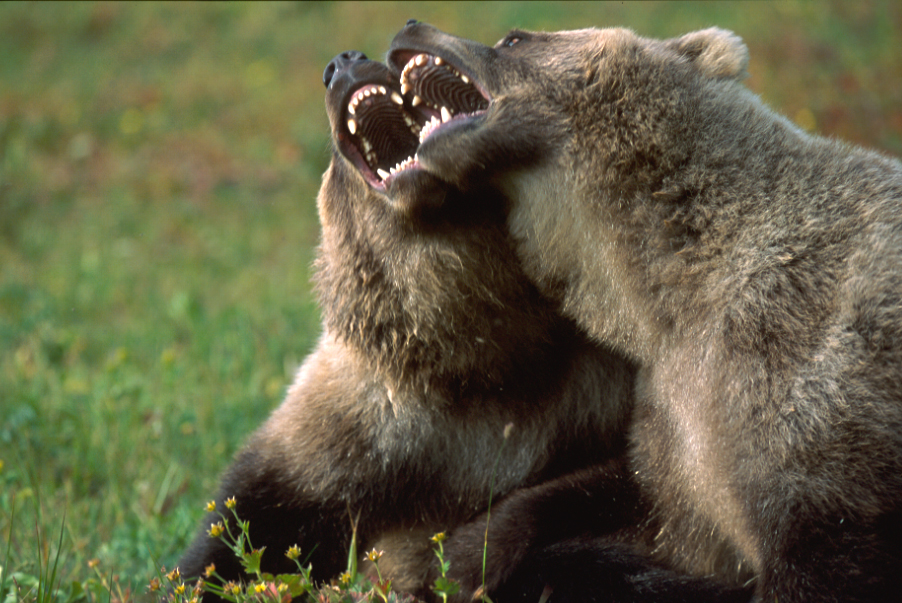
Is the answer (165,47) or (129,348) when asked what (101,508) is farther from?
(165,47)

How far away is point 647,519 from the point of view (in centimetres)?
284

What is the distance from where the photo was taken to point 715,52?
286 centimetres

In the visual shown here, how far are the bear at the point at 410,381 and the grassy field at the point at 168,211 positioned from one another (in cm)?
54

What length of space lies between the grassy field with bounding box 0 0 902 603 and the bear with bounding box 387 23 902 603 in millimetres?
1116

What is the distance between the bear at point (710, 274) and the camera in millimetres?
2201

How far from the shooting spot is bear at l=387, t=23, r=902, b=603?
2201 mm

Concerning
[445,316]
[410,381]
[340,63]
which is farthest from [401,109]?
[410,381]

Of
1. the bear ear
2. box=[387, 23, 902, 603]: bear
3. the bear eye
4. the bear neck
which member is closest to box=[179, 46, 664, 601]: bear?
the bear neck

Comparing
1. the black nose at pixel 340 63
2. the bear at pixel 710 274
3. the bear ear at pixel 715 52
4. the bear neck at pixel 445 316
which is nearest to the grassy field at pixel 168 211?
the black nose at pixel 340 63

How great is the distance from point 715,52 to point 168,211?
33.3ft

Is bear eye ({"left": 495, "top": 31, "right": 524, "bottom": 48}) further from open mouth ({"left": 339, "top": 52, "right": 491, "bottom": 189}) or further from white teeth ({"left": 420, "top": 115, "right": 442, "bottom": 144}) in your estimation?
white teeth ({"left": 420, "top": 115, "right": 442, "bottom": 144})

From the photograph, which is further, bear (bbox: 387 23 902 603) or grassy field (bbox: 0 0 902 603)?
grassy field (bbox: 0 0 902 603)

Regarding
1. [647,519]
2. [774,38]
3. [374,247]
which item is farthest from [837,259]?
[774,38]

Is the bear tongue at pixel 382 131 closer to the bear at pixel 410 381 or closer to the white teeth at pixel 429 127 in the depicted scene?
the bear at pixel 410 381
